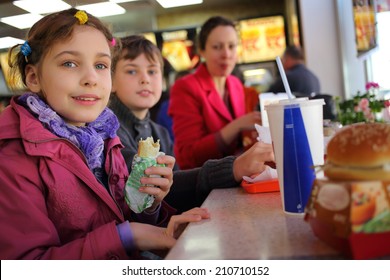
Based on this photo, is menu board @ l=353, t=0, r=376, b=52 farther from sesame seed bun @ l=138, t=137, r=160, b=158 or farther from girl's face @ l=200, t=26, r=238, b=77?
sesame seed bun @ l=138, t=137, r=160, b=158

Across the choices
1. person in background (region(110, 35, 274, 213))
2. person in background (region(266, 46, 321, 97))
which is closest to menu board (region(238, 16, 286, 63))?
person in background (region(266, 46, 321, 97))

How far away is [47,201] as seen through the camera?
3.09 ft

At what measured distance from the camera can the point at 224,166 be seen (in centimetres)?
122

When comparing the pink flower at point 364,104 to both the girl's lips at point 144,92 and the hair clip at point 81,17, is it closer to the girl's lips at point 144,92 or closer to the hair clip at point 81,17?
the girl's lips at point 144,92

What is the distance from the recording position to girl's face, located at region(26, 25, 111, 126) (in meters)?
1.09

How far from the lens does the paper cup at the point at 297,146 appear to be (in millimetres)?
775

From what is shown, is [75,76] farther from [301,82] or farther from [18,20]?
[18,20]

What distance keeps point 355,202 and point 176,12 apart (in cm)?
669

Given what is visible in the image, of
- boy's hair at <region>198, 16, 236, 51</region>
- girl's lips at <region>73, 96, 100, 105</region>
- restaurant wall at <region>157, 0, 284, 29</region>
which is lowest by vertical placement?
girl's lips at <region>73, 96, 100, 105</region>

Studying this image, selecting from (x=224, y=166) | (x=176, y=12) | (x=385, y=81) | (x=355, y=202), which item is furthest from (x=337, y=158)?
(x=176, y=12)

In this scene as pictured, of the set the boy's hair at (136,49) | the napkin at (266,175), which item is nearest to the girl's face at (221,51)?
the boy's hair at (136,49)

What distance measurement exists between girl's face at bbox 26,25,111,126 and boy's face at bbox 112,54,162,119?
2.39 feet

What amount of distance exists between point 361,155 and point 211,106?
183 cm
